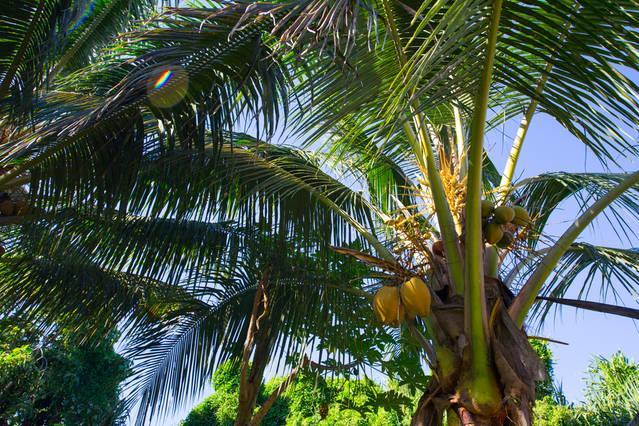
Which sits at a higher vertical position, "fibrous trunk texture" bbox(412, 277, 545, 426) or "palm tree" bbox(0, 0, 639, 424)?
"palm tree" bbox(0, 0, 639, 424)

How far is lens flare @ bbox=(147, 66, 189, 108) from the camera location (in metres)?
2.70

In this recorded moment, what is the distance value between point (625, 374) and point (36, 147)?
229 inches

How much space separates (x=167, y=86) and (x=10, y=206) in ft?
6.04

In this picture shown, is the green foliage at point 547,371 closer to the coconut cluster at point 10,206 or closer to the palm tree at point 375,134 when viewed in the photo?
the palm tree at point 375,134

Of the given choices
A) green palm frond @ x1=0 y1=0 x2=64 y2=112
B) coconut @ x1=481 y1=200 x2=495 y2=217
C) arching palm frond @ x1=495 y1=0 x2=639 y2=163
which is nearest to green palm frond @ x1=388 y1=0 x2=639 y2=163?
arching palm frond @ x1=495 y1=0 x2=639 y2=163

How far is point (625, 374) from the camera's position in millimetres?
6629

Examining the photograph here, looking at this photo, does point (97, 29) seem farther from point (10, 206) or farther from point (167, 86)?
point (167, 86)

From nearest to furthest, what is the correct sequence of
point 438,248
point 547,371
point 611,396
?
point 438,248, point 611,396, point 547,371

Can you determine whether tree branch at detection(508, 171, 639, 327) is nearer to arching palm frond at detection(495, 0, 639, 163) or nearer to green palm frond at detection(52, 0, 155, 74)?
arching palm frond at detection(495, 0, 639, 163)

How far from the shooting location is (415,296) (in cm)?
256

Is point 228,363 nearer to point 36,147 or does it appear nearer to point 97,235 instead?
point 97,235

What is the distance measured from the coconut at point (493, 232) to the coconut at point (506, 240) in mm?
46

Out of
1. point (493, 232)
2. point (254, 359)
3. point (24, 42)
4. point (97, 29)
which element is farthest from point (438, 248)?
point (97, 29)

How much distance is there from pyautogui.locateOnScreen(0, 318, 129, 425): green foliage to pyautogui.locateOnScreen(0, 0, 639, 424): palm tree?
573 cm
